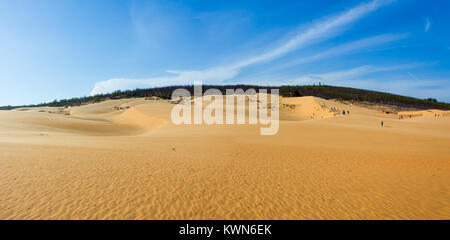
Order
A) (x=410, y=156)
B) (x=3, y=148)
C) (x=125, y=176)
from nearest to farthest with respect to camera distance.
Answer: (x=125, y=176) → (x=3, y=148) → (x=410, y=156)

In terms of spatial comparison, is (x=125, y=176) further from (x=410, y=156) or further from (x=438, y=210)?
(x=410, y=156)

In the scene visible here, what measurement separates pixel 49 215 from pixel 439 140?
2357 centimetres

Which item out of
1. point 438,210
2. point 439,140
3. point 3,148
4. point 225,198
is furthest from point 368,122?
point 3,148

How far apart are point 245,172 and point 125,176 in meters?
4.56

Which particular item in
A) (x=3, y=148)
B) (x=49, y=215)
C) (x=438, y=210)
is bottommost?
(x=438, y=210)

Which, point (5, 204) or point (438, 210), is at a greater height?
point (5, 204)

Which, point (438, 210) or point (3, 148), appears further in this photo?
point (3, 148)

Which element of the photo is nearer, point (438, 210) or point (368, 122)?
point (438, 210)

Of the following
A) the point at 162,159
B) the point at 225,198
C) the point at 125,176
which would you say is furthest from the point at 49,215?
the point at 162,159

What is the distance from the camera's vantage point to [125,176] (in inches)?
280

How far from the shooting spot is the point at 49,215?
457 centimetres

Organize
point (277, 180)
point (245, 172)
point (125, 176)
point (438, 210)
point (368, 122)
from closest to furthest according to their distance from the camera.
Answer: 1. point (438, 210)
2. point (125, 176)
3. point (277, 180)
4. point (245, 172)
5. point (368, 122)

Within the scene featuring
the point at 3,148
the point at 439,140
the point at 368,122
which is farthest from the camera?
the point at 368,122

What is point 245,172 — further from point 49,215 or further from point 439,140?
point 439,140
